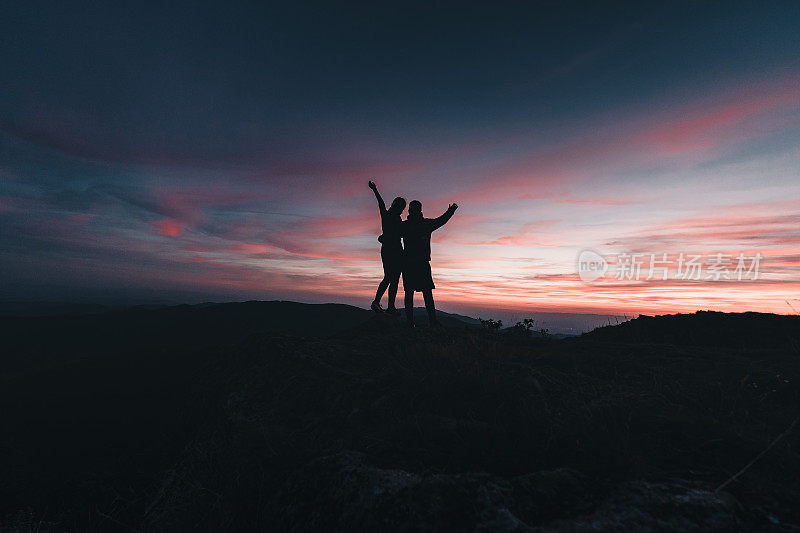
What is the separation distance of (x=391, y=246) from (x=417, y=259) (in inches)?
30.1

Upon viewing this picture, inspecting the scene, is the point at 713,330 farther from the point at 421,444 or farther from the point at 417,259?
the point at 421,444

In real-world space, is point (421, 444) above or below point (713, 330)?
below

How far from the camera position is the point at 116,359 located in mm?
13062

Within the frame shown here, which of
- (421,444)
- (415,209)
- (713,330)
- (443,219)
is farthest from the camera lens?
(713,330)

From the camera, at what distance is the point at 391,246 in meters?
8.79

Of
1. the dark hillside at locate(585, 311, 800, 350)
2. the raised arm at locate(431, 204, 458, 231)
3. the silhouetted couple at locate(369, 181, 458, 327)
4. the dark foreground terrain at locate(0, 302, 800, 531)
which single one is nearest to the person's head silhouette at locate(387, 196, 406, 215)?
the silhouetted couple at locate(369, 181, 458, 327)

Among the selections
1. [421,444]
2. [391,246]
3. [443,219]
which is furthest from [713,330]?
[421,444]

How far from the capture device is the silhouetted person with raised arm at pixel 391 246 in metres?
8.67

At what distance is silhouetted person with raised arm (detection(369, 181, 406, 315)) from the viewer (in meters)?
8.67

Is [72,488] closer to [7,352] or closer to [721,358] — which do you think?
[721,358]

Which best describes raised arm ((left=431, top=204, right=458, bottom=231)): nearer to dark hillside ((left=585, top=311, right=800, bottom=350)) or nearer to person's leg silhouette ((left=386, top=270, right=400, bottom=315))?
person's leg silhouette ((left=386, top=270, right=400, bottom=315))

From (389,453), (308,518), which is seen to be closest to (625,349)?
(389,453)

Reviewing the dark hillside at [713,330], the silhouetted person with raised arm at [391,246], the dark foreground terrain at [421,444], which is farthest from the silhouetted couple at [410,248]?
the dark hillside at [713,330]

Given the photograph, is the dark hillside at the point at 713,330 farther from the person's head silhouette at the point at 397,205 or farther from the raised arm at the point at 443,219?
the person's head silhouette at the point at 397,205
